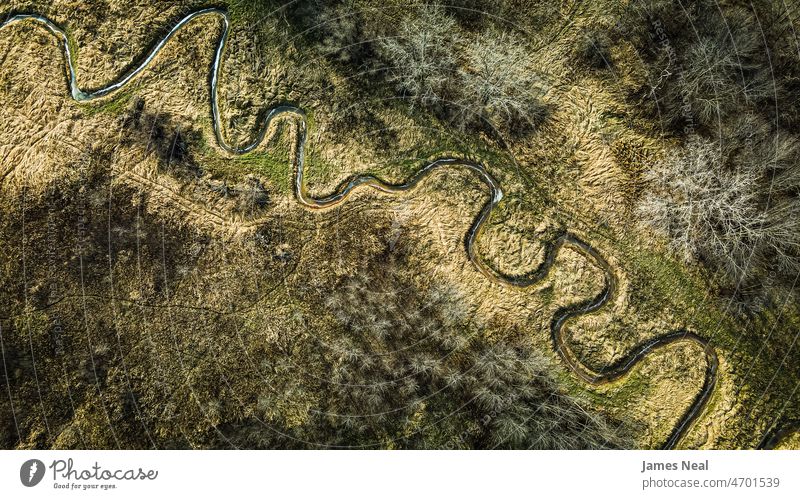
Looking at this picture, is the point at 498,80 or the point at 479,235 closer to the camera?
the point at 498,80

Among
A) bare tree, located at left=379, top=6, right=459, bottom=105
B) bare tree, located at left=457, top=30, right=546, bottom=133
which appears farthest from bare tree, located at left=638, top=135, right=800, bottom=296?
bare tree, located at left=379, top=6, right=459, bottom=105

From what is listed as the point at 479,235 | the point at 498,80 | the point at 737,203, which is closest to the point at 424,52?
the point at 498,80

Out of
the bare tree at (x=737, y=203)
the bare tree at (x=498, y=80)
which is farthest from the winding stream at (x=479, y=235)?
the bare tree at (x=737, y=203)

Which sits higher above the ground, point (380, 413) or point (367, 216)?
point (367, 216)

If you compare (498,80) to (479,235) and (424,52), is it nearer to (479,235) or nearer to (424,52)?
(424,52)

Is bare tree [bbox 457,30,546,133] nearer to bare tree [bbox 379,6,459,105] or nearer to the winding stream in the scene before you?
bare tree [bbox 379,6,459,105]

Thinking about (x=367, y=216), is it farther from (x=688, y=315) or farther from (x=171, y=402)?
(x=688, y=315)

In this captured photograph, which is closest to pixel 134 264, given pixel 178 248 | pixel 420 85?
pixel 178 248

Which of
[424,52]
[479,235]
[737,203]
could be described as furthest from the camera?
[479,235]
